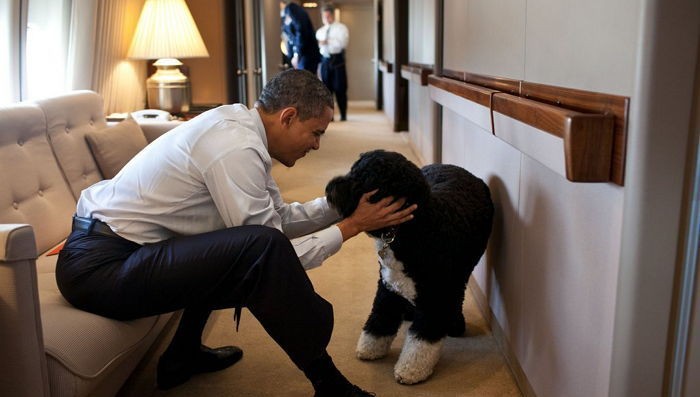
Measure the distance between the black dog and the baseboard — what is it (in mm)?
200

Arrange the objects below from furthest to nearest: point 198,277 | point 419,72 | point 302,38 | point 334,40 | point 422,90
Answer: point 334,40
point 302,38
point 422,90
point 419,72
point 198,277

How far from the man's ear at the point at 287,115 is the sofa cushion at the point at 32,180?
961 mm

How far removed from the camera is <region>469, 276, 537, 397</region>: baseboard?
6.50 ft

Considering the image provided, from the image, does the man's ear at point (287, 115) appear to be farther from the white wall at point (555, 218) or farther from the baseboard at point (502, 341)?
the baseboard at point (502, 341)

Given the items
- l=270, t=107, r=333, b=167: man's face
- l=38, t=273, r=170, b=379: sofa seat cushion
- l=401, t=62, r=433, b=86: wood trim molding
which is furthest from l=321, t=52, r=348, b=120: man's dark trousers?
l=38, t=273, r=170, b=379: sofa seat cushion

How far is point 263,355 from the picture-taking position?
2305 millimetres

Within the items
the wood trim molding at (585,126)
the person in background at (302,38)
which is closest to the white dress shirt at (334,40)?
the person in background at (302,38)

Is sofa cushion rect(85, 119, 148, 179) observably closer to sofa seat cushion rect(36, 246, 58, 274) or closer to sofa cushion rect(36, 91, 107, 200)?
sofa cushion rect(36, 91, 107, 200)

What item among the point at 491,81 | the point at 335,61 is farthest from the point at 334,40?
the point at 491,81

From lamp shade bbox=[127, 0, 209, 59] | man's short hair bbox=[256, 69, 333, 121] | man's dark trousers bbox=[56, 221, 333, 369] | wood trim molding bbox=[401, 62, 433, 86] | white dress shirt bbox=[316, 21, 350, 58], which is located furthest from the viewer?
white dress shirt bbox=[316, 21, 350, 58]

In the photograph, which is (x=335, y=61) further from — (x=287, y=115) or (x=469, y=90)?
(x=287, y=115)

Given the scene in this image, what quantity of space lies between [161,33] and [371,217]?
2.41 m

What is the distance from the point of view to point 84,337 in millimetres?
→ 1530

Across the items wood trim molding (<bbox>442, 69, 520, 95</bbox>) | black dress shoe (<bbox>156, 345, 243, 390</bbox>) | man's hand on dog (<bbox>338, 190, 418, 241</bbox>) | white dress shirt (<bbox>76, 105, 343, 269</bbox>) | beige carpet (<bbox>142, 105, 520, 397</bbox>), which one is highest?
wood trim molding (<bbox>442, 69, 520, 95</bbox>)
